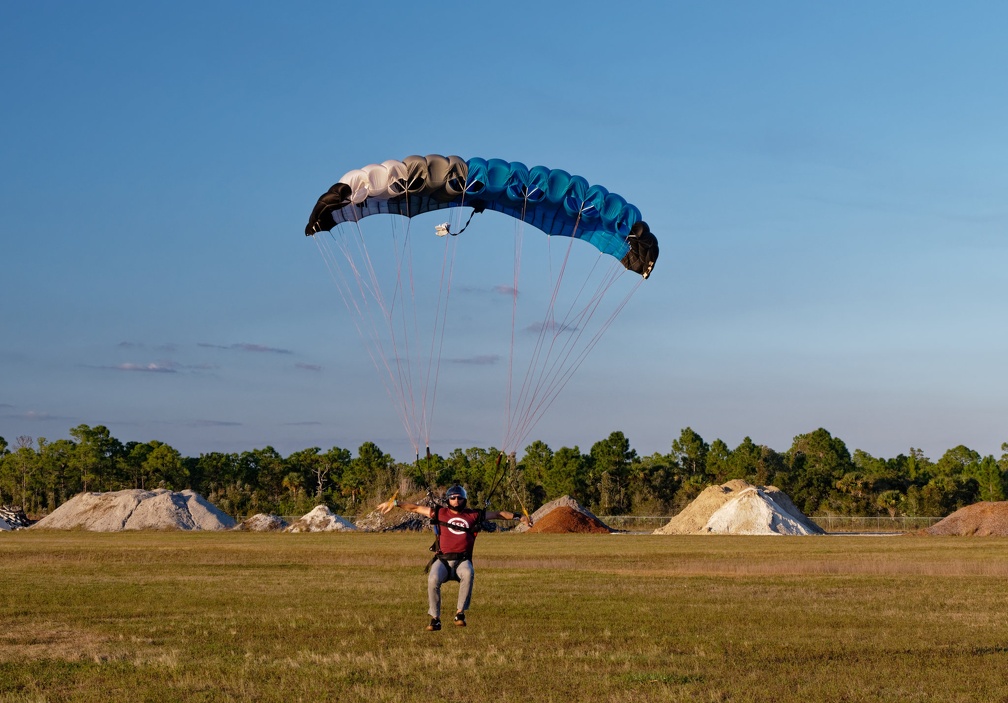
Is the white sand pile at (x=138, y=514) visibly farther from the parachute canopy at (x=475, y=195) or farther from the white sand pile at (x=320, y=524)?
the parachute canopy at (x=475, y=195)

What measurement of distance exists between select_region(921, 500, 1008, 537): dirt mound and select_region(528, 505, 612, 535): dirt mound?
2065cm

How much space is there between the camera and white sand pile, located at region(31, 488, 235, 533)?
74.1m

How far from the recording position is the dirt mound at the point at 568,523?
69938 millimetres

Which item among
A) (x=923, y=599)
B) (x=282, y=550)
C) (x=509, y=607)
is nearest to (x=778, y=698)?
(x=509, y=607)

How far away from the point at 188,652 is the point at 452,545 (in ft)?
11.7

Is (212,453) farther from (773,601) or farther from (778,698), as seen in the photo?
(778,698)

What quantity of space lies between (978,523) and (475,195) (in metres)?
53.3

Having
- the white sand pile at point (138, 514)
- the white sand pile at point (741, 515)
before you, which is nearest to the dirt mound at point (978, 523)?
the white sand pile at point (741, 515)

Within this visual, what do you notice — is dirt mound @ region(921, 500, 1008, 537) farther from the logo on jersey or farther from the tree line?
the logo on jersey

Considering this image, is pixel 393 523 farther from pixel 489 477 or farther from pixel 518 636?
pixel 518 636

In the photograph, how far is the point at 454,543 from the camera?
46.1 ft

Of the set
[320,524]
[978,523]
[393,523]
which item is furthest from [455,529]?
[320,524]

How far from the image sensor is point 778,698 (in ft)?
32.6

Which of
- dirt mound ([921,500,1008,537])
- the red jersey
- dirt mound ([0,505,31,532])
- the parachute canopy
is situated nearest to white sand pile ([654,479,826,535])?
dirt mound ([921,500,1008,537])
